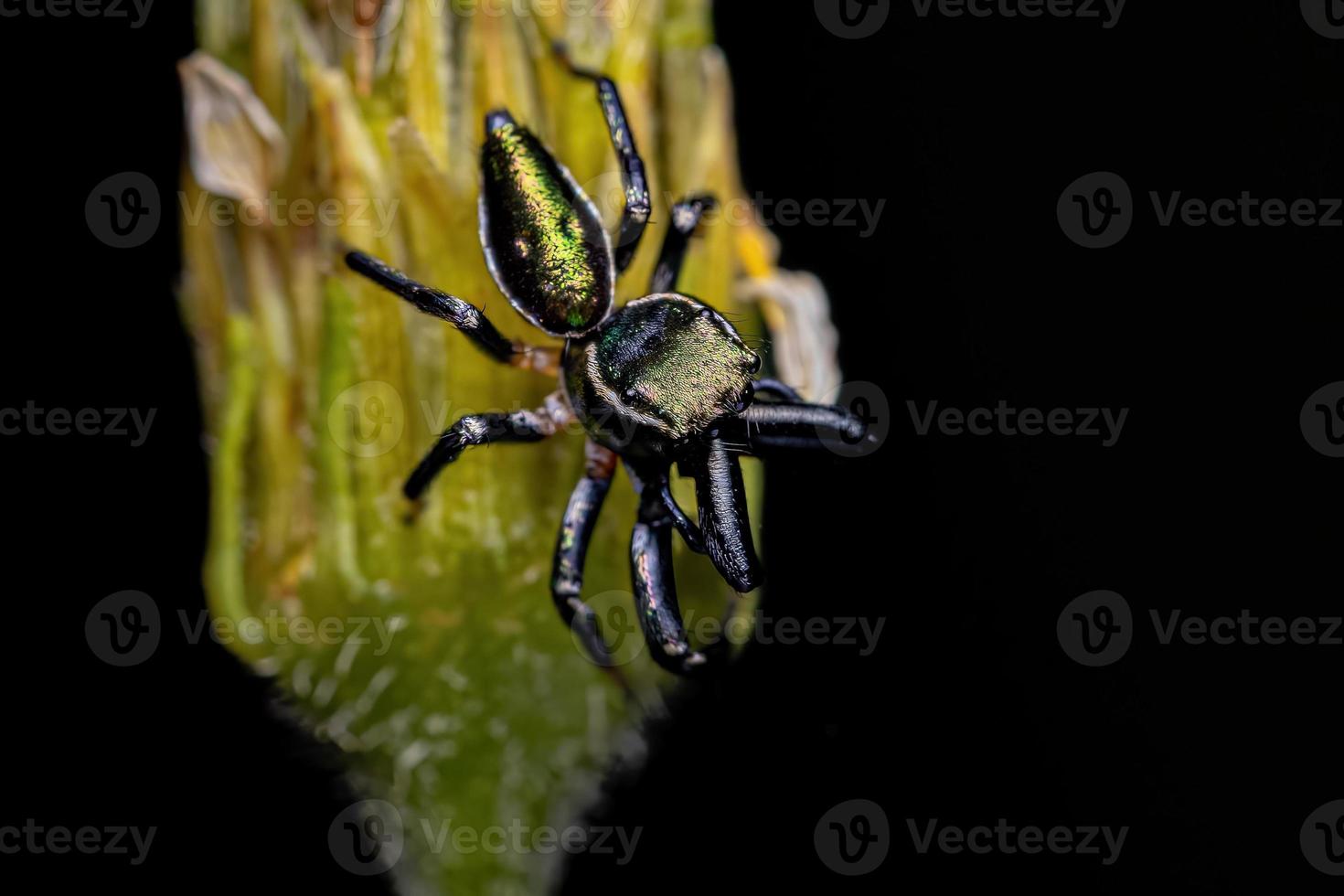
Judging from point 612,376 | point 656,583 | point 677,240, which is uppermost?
point 677,240

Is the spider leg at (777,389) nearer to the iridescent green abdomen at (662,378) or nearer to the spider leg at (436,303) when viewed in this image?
the iridescent green abdomen at (662,378)

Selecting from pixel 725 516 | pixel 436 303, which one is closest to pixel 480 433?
pixel 436 303

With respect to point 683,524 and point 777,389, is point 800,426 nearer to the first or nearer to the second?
point 777,389

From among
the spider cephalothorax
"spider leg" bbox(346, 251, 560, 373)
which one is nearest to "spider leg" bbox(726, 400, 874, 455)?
the spider cephalothorax

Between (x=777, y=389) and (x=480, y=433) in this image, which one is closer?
(x=480, y=433)

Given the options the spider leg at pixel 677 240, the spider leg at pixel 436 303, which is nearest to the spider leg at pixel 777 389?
the spider leg at pixel 677 240

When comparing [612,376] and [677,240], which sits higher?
[677,240]
